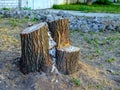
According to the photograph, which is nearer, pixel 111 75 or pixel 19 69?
pixel 19 69

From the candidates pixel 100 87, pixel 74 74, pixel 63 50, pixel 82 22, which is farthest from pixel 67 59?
pixel 82 22

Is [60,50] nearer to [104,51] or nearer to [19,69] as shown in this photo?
[19,69]

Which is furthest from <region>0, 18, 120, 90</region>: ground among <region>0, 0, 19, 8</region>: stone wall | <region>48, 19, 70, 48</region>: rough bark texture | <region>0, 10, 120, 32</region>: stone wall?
<region>0, 0, 19, 8</region>: stone wall

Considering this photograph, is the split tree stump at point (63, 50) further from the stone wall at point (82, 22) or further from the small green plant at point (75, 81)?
the stone wall at point (82, 22)

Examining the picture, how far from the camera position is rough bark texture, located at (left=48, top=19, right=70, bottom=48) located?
5.09m

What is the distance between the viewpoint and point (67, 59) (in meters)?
4.84

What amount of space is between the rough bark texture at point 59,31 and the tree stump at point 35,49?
0.27 m

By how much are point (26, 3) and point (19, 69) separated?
12.8 meters

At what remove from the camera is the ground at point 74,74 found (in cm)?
473

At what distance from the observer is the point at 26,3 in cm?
1750

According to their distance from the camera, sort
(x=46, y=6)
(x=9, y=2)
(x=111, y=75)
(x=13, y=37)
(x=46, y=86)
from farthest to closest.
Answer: (x=46, y=6), (x=9, y=2), (x=13, y=37), (x=111, y=75), (x=46, y=86)

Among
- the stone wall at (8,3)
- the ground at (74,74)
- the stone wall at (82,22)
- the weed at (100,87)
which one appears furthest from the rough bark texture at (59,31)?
the stone wall at (8,3)

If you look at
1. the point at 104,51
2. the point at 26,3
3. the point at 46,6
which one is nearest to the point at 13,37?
the point at 104,51

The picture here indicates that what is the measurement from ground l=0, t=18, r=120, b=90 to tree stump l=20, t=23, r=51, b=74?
0.34ft
